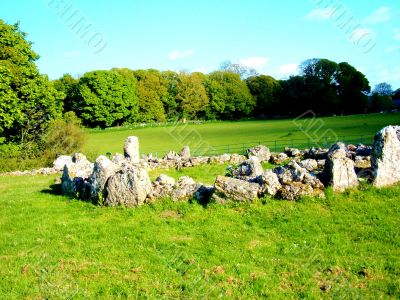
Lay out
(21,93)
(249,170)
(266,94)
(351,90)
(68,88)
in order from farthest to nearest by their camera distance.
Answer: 1. (266,94)
2. (351,90)
3. (68,88)
4. (21,93)
5. (249,170)

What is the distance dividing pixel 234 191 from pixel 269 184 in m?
1.51

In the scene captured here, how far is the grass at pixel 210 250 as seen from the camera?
9703 mm

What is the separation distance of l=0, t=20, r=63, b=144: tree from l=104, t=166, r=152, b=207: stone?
23.4 metres

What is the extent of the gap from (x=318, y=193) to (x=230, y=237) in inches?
180

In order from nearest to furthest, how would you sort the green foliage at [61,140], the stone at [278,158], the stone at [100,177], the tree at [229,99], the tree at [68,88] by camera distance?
the stone at [100,177], the stone at [278,158], the green foliage at [61,140], the tree at [68,88], the tree at [229,99]

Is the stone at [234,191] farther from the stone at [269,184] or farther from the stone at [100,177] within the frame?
the stone at [100,177]

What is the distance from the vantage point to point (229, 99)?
133500 mm

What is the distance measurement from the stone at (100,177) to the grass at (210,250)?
0.88m

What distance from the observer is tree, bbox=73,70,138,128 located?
10000 cm

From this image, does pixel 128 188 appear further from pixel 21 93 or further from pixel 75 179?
pixel 21 93

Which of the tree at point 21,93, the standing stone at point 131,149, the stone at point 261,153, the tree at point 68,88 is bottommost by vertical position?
the stone at point 261,153

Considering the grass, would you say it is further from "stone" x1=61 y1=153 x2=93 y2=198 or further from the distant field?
the distant field

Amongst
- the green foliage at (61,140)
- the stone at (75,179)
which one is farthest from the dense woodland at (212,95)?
the stone at (75,179)

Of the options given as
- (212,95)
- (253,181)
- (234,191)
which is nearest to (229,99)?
(212,95)
